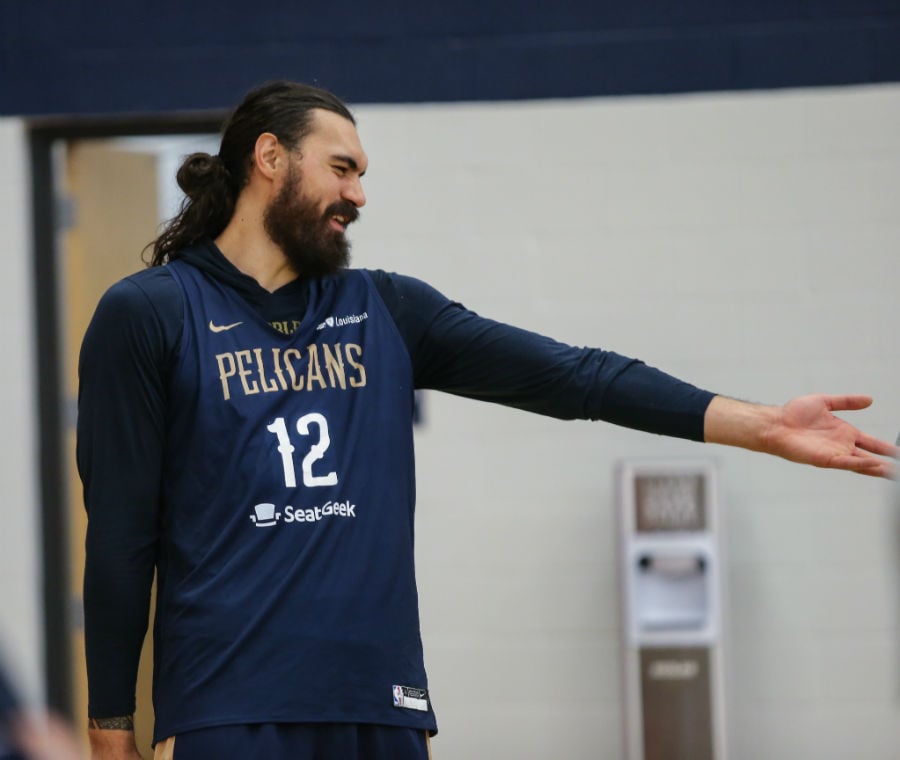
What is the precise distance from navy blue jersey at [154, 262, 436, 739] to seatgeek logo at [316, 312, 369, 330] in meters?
0.04

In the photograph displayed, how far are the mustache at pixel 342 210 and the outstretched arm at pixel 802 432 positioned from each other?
73 cm

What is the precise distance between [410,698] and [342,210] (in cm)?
87

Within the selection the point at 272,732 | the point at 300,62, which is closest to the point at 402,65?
the point at 300,62

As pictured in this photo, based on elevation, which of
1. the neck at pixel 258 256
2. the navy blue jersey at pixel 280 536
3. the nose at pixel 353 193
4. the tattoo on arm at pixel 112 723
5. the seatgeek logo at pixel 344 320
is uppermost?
the nose at pixel 353 193

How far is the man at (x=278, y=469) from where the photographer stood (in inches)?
89.7

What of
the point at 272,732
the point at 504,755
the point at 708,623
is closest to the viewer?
the point at 272,732

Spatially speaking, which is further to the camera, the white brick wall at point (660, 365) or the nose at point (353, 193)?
the white brick wall at point (660, 365)

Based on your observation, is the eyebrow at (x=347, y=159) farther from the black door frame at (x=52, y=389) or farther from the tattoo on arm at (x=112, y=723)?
the black door frame at (x=52, y=389)

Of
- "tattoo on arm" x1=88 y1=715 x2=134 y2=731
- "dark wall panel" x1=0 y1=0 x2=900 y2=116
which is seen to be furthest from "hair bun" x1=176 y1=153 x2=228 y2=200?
"dark wall panel" x1=0 y1=0 x2=900 y2=116

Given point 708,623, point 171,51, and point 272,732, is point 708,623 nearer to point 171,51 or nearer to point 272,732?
point 272,732

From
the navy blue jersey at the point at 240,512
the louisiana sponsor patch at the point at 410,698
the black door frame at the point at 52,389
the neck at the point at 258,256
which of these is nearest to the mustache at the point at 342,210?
the neck at the point at 258,256

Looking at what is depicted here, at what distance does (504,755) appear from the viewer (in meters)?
4.53

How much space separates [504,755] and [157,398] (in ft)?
8.42

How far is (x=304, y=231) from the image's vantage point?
251 centimetres
